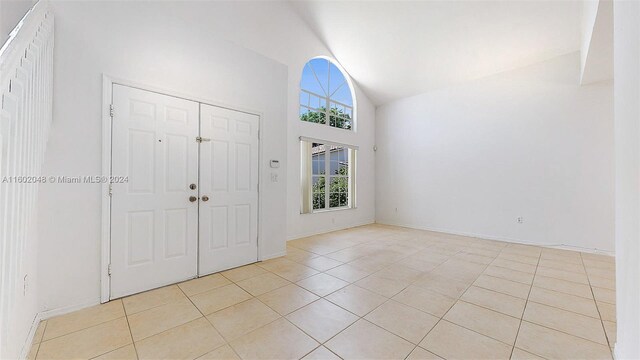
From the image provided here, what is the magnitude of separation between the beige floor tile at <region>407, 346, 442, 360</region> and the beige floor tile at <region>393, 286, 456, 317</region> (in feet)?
1.76

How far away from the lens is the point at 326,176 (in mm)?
5785

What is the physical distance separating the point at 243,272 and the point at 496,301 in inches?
110

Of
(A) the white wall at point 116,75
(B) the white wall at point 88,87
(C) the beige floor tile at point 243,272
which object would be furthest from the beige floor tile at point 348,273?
(B) the white wall at point 88,87

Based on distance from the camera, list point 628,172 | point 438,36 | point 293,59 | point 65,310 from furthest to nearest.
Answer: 1. point 293,59
2. point 438,36
3. point 65,310
4. point 628,172

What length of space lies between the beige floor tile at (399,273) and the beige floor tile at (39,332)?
3039mm

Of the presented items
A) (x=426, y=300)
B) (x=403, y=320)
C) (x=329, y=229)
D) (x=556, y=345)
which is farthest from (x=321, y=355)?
(x=329, y=229)

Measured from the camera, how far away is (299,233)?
498 centimetres

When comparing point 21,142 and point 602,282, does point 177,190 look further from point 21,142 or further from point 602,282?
point 602,282

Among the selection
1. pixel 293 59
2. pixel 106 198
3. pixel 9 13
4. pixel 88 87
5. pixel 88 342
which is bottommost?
pixel 88 342

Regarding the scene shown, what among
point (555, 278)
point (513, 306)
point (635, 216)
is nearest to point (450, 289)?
point (513, 306)

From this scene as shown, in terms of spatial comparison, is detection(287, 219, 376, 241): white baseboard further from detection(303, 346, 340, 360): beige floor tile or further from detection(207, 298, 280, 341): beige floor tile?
detection(303, 346, 340, 360): beige floor tile

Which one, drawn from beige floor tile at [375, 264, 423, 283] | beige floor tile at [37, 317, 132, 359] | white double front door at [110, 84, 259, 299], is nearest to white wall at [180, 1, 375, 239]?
white double front door at [110, 84, 259, 299]

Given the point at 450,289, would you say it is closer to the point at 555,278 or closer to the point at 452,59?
the point at 555,278

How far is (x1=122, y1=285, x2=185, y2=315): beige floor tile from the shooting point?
222 centimetres
